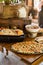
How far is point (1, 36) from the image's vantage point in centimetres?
173

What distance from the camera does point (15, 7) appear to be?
2.22 meters

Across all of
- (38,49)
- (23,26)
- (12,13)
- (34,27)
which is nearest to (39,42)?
(38,49)

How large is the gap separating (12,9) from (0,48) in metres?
0.78

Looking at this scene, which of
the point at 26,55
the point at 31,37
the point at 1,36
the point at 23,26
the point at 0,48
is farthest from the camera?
the point at 23,26

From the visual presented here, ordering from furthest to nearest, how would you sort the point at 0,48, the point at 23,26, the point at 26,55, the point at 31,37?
the point at 23,26
the point at 31,37
the point at 0,48
the point at 26,55

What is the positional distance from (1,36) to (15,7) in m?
0.62

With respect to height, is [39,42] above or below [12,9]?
below

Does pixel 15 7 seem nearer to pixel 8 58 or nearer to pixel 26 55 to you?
pixel 8 58

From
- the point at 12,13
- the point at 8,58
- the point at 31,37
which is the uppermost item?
the point at 12,13

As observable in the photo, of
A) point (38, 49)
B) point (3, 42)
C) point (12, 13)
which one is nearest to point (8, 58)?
point (3, 42)

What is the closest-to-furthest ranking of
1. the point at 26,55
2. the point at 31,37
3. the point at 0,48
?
the point at 26,55 → the point at 0,48 → the point at 31,37

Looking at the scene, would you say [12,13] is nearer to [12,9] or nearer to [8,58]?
[12,9]

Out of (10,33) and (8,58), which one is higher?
(10,33)

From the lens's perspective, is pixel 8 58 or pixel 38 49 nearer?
pixel 38 49
